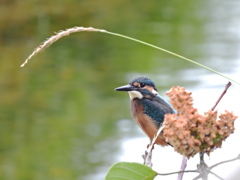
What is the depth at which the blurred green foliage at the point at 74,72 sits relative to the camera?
14.0 feet

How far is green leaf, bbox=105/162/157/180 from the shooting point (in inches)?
22.9

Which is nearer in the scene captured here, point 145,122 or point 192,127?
point 192,127

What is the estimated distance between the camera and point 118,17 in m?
6.75

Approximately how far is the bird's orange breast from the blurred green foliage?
10.1 ft

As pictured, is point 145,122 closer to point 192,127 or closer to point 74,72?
point 192,127

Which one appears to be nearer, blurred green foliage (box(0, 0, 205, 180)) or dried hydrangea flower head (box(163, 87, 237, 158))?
dried hydrangea flower head (box(163, 87, 237, 158))

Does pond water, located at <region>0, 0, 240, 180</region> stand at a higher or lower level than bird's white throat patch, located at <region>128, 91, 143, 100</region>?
higher

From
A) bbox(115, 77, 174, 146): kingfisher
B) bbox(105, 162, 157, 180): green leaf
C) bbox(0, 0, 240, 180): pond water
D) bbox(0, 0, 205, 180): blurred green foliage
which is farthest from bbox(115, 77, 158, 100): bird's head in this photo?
bbox(0, 0, 205, 180): blurred green foliage

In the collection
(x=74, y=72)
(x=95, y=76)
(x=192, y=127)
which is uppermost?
(x=74, y=72)

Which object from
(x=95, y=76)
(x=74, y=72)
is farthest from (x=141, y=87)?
(x=74, y=72)

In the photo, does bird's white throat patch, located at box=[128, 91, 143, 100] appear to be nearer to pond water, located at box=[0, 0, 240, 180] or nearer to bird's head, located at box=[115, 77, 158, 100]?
bird's head, located at box=[115, 77, 158, 100]

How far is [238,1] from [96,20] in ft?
5.58

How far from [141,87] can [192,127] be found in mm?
289

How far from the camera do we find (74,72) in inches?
216
